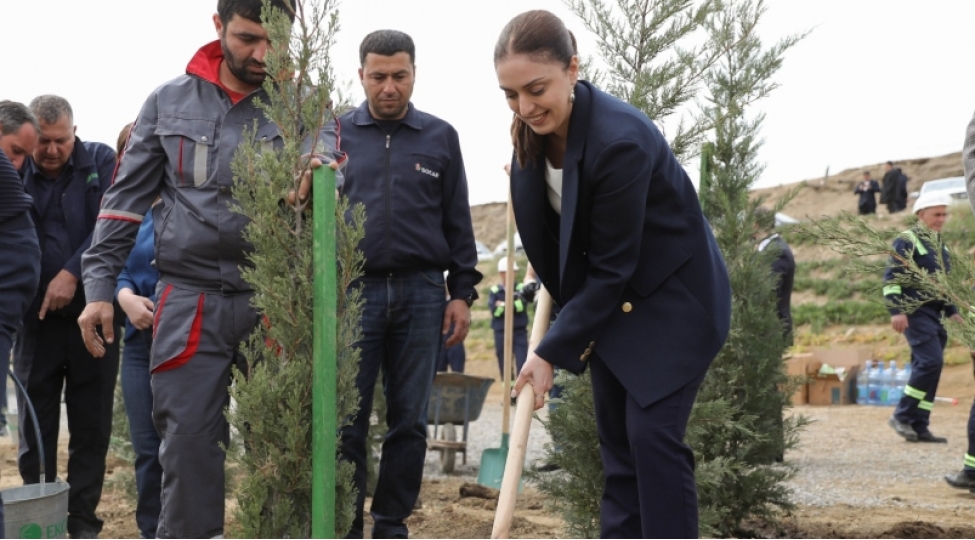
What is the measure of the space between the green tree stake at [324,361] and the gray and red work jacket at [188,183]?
303mm

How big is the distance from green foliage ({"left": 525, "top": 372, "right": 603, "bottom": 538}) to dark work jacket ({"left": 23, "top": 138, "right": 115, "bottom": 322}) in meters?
2.75

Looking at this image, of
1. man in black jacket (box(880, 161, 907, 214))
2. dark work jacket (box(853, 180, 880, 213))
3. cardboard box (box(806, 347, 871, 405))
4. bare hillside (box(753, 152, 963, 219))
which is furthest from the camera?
Result: bare hillside (box(753, 152, 963, 219))

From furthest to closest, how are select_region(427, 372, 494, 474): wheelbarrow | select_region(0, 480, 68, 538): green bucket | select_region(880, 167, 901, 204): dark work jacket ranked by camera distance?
1. select_region(880, 167, 901, 204): dark work jacket
2. select_region(427, 372, 494, 474): wheelbarrow
3. select_region(0, 480, 68, 538): green bucket

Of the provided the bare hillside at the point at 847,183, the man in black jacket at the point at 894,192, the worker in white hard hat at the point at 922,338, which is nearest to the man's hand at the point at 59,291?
the worker in white hard hat at the point at 922,338

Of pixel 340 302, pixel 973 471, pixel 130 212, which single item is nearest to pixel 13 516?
pixel 130 212

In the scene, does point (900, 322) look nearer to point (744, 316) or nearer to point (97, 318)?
point (744, 316)

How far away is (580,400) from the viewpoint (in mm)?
5035

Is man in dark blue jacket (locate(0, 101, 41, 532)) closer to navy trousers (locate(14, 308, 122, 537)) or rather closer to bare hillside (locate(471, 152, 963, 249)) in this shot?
navy trousers (locate(14, 308, 122, 537))

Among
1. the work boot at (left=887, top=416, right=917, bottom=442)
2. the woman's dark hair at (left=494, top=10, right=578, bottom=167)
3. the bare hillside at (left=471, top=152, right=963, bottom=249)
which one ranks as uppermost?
the bare hillside at (left=471, top=152, right=963, bottom=249)

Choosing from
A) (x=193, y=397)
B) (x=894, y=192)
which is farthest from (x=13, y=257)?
(x=894, y=192)

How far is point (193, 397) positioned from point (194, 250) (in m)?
0.53

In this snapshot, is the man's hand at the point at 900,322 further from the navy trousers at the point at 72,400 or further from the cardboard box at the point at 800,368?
the navy trousers at the point at 72,400

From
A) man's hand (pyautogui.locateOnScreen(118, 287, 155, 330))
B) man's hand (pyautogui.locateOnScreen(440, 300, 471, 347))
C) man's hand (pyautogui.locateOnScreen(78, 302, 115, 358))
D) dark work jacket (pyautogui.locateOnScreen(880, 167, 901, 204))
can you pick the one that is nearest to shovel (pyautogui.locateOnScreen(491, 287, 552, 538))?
man's hand (pyautogui.locateOnScreen(78, 302, 115, 358))

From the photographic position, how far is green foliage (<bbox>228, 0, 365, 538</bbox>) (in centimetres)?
397
